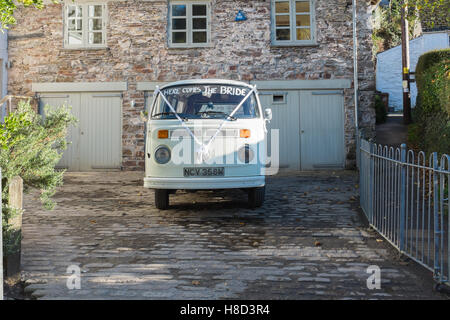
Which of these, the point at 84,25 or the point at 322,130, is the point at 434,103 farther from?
the point at 84,25

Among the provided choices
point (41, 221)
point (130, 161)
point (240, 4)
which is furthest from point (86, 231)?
point (240, 4)

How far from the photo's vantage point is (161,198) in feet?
26.7

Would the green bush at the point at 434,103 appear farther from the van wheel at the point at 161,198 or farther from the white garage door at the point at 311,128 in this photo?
the van wheel at the point at 161,198

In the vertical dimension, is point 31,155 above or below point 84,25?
below

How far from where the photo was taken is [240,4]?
1514cm

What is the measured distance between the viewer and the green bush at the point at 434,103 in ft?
30.9

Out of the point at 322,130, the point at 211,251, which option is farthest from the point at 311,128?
the point at 211,251

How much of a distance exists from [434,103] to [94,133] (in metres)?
10.2

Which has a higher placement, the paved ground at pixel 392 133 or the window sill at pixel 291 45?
the window sill at pixel 291 45

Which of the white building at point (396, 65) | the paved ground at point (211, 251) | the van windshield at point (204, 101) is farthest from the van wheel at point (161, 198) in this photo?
the white building at point (396, 65)

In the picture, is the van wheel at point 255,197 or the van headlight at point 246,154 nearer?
the van headlight at point 246,154

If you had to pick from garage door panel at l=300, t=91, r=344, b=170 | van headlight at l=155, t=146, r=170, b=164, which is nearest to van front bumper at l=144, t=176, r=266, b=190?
van headlight at l=155, t=146, r=170, b=164

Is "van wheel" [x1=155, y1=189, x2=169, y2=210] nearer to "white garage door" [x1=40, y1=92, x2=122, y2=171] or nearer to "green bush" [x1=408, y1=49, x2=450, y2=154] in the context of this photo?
"green bush" [x1=408, y1=49, x2=450, y2=154]

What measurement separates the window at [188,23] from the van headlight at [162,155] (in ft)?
27.7
